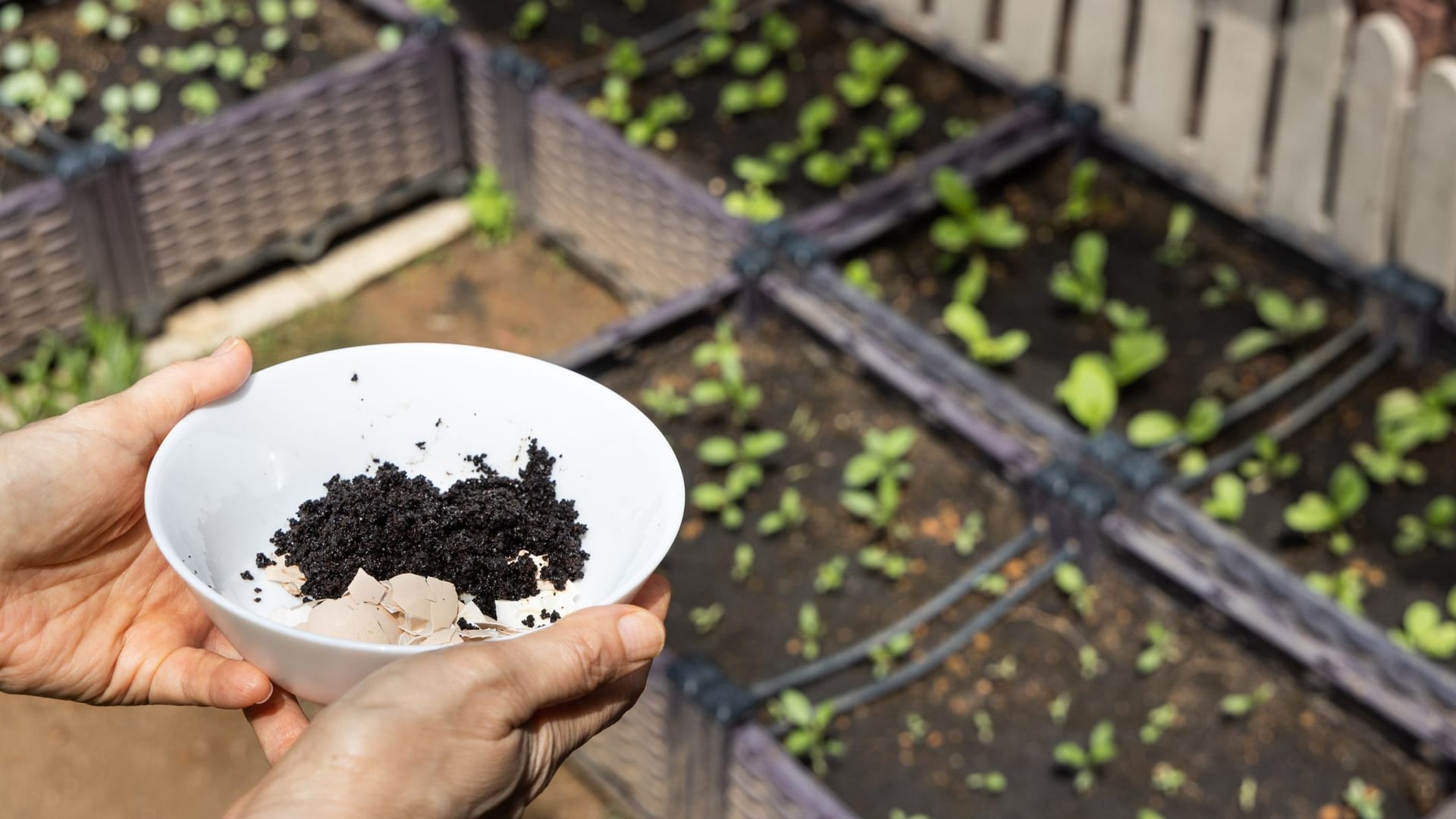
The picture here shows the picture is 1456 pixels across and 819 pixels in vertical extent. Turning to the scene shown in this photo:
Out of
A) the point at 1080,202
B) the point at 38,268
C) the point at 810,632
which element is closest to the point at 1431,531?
the point at 1080,202

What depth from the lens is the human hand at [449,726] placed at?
1.82 meters

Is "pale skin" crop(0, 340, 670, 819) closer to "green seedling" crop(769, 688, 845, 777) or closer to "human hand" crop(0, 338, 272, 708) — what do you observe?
"human hand" crop(0, 338, 272, 708)

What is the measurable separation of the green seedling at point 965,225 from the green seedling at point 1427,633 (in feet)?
4.86

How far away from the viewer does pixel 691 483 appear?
3979 mm

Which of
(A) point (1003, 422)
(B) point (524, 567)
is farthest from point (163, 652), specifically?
(A) point (1003, 422)

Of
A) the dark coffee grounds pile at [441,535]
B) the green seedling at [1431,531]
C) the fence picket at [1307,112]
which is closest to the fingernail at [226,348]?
the dark coffee grounds pile at [441,535]

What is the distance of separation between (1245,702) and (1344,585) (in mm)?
398

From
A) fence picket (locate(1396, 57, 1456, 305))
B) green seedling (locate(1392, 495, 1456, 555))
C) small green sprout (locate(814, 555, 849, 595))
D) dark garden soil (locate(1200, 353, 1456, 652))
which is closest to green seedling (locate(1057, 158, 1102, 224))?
fence picket (locate(1396, 57, 1456, 305))

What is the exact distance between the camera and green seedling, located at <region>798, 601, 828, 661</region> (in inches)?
142

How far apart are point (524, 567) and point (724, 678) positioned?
1162 mm

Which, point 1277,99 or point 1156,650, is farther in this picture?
point 1277,99

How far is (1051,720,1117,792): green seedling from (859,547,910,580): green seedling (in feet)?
1.82

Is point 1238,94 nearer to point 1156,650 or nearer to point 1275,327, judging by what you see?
point 1275,327

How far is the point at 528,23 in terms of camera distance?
207 inches
